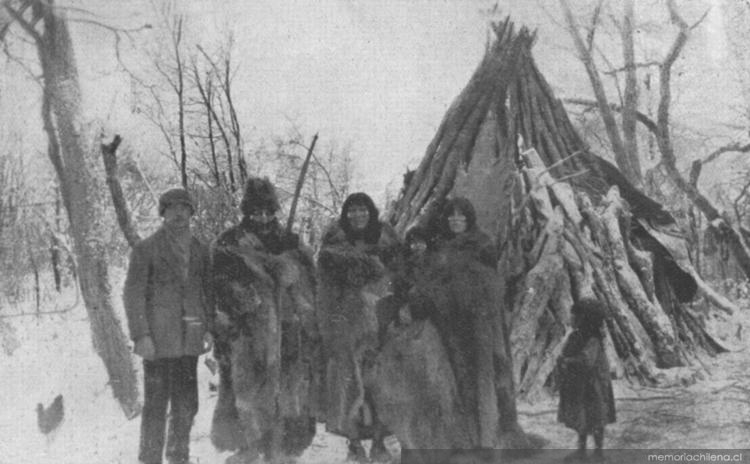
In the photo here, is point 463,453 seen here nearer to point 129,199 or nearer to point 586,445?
point 586,445

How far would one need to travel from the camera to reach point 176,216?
3.31 metres

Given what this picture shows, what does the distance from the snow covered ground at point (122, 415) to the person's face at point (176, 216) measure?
1213mm

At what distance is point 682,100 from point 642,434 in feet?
12.4

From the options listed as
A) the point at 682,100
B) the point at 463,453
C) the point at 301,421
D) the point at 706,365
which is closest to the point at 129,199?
the point at 301,421

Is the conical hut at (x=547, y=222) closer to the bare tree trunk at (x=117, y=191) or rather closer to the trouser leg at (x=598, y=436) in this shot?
the trouser leg at (x=598, y=436)

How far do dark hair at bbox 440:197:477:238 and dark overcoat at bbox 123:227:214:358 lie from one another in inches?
51.9

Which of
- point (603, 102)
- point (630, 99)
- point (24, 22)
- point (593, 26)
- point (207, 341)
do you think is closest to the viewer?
point (207, 341)

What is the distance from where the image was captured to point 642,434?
356 centimetres

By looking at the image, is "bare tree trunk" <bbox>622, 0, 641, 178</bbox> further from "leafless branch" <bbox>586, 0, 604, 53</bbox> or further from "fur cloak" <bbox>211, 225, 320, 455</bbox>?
"fur cloak" <bbox>211, 225, 320, 455</bbox>

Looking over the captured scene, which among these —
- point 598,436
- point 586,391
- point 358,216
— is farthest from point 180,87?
point 598,436

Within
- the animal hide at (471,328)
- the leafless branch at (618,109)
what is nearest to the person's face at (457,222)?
the animal hide at (471,328)

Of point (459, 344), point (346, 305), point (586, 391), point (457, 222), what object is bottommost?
point (586, 391)

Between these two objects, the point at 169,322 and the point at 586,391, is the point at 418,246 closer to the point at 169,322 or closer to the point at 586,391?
the point at 586,391

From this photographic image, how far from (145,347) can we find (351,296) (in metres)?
1.10
